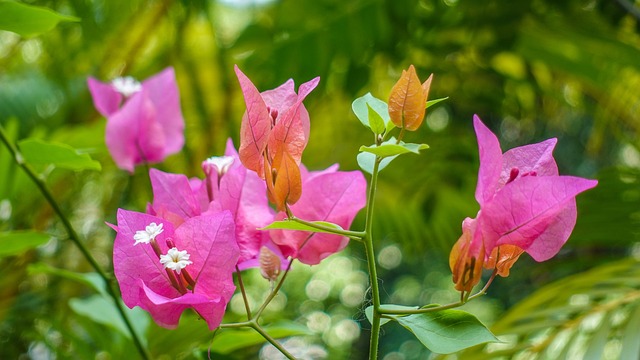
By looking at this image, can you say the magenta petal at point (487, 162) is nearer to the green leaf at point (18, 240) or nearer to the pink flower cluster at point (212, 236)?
the pink flower cluster at point (212, 236)

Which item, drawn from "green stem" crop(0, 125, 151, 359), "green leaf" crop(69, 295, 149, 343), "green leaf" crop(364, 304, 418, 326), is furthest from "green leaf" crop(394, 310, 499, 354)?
"green leaf" crop(69, 295, 149, 343)

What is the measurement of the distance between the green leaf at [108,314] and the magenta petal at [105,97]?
178 millimetres

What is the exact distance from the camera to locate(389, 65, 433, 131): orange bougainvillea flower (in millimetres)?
289

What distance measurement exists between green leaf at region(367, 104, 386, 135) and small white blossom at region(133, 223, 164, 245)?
99 mm

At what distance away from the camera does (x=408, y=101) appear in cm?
29

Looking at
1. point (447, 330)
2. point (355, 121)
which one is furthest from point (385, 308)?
point (355, 121)

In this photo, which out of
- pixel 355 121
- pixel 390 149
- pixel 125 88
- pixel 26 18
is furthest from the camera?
pixel 355 121

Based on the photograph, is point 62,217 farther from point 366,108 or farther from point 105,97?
point 366,108

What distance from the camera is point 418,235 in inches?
53.5

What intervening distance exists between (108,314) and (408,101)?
0.41m

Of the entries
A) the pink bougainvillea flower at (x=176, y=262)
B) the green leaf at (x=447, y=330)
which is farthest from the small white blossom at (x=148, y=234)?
the green leaf at (x=447, y=330)

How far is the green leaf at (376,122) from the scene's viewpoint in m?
0.29

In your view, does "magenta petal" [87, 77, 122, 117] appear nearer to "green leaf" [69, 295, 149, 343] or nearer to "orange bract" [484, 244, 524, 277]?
"green leaf" [69, 295, 149, 343]

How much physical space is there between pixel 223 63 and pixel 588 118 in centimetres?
134
